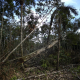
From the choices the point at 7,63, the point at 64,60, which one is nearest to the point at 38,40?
the point at 64,60

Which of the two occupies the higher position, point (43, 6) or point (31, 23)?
point (43, 6)

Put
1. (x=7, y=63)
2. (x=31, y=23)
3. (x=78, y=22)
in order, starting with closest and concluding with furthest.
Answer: (x=7, y=63)
(x=31, y=23)
(x=78, y=22)

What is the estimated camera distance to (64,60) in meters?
12.6

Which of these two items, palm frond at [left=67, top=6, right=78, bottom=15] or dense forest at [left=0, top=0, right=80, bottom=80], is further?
palm frond at [left=67, top=6, right=78, bottom=15]

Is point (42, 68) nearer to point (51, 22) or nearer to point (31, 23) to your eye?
point (51, 22)

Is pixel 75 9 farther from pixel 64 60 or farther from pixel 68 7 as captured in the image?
pixel 64 60

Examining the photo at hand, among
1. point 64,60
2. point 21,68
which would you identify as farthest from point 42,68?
point 64,60

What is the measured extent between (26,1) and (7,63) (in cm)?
577

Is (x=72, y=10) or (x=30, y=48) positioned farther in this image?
(x=30, y=48)

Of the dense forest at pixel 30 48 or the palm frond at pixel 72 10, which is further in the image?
the palm frond at pixel 72 10

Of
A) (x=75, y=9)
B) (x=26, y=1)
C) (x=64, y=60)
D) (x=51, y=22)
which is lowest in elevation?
(x=64, y=60)

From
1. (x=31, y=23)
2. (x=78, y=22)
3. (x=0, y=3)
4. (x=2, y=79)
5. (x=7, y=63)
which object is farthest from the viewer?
(x=78, y=22)

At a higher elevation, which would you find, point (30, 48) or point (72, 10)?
point (72, 10)

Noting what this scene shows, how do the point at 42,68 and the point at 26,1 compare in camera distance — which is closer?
the point at 26,1
